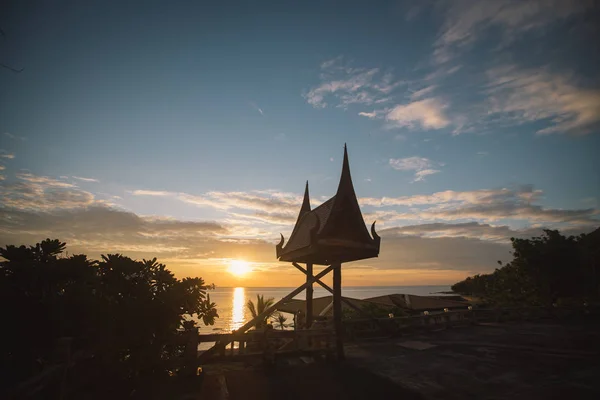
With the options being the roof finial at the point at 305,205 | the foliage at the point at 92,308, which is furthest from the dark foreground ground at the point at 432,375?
the roof finial at the point at 305,205

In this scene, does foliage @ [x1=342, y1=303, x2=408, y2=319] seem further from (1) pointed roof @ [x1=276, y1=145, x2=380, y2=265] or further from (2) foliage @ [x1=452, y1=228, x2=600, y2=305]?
(2) foliage @ [x1=452, y1=228, x2=600, y2=305]

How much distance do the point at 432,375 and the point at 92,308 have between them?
808cm

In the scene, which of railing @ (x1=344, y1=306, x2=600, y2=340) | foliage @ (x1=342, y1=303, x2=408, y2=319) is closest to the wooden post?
railing @ (x1=344, y1=306, x2=600, y2=340)

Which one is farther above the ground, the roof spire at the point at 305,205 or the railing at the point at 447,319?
the roof spire at the point at 305,205

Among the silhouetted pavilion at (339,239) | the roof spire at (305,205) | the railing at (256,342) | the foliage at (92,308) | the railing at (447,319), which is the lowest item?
the railing at (447,319)

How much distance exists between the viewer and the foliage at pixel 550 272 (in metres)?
23.1

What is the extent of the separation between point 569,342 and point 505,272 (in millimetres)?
18382

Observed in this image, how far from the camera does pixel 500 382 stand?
6.88 metres

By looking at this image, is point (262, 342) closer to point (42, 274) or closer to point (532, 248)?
point (42, 274)

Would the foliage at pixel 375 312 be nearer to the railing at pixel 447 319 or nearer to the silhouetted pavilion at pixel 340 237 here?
the railing at pixel 447 319

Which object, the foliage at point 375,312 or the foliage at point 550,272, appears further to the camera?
the foliage at point 550,272

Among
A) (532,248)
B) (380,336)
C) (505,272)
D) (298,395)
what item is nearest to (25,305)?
(298,395)

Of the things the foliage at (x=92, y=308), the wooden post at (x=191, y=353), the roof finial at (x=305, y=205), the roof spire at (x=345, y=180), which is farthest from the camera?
the roof finial at (x=305, y=205)

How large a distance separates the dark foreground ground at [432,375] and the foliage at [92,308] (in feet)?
5.45
